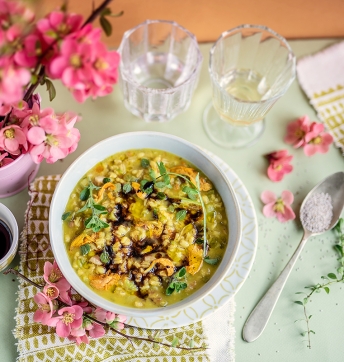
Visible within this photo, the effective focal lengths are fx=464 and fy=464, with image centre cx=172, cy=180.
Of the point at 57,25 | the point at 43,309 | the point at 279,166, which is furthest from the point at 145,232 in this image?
the point at 57,25

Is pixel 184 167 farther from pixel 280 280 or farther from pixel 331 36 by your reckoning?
pixel 331 36

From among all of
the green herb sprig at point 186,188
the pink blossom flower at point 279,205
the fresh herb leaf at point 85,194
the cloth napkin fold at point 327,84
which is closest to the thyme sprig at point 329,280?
the pink blossom flower at point 279,205

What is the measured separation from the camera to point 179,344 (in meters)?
1.87

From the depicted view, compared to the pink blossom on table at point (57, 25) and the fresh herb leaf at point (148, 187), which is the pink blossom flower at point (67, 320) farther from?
the pink blossom on table at point (57, 25)

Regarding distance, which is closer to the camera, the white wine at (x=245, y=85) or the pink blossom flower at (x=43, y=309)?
the pink blossom flower at (x=43, y=309)

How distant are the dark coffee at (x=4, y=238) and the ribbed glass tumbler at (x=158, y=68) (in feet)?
2.63

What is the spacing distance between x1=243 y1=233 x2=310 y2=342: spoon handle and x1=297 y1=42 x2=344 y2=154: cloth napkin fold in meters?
0.76

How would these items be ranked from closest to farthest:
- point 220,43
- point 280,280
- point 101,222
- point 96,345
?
point 101,222, point 96,345, point 280,280, point 220,43

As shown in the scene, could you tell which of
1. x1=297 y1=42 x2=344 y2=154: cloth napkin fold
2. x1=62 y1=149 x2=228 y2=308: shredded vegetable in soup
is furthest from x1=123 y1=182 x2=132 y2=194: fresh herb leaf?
x1=297 y1=42 x2=344 y2=154: cloth napkin fold

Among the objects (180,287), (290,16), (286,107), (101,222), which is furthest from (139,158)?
(290,16)

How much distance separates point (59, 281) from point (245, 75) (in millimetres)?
1345

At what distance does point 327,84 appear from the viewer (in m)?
2.38

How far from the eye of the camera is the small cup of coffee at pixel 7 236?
1765 millimetres

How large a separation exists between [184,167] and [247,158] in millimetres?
464
